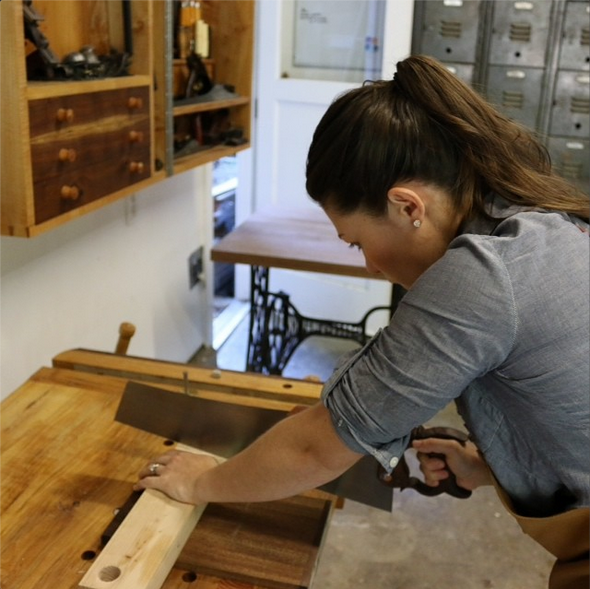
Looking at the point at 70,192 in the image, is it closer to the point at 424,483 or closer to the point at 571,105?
the point at 424,483

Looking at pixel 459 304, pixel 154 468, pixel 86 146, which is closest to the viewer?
pixel 459 304

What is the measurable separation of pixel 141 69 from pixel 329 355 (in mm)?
1913

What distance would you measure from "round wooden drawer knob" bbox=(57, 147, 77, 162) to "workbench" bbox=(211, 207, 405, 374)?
90 centimetres

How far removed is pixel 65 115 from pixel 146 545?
0.76 metres

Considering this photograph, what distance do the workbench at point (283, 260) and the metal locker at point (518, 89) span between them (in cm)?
95

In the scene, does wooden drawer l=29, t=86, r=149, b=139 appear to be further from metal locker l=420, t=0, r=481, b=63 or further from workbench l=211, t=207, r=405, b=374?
metal locker l=420, t=0, r=481, b=63

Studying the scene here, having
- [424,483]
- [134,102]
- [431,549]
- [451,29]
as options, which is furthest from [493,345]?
[451,29]

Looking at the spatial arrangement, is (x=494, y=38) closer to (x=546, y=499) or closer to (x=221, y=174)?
(x=221, y=174)

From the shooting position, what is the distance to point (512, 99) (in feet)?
10.0

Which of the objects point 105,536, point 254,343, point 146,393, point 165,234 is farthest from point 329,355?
point 105,536

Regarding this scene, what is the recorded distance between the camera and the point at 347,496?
0.99 m

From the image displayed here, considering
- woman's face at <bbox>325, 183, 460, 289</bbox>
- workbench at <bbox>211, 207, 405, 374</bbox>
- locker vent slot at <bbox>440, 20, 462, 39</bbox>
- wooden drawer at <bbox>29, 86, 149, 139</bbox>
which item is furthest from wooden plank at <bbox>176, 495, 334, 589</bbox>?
locker vent slot at <bbox>440, 20, 462, 39</bbox>

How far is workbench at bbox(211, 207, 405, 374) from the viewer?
217 cm

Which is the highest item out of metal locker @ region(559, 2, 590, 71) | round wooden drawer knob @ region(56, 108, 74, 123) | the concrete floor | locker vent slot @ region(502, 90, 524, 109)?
metal locker @ region(559, 2, 590, 71)
